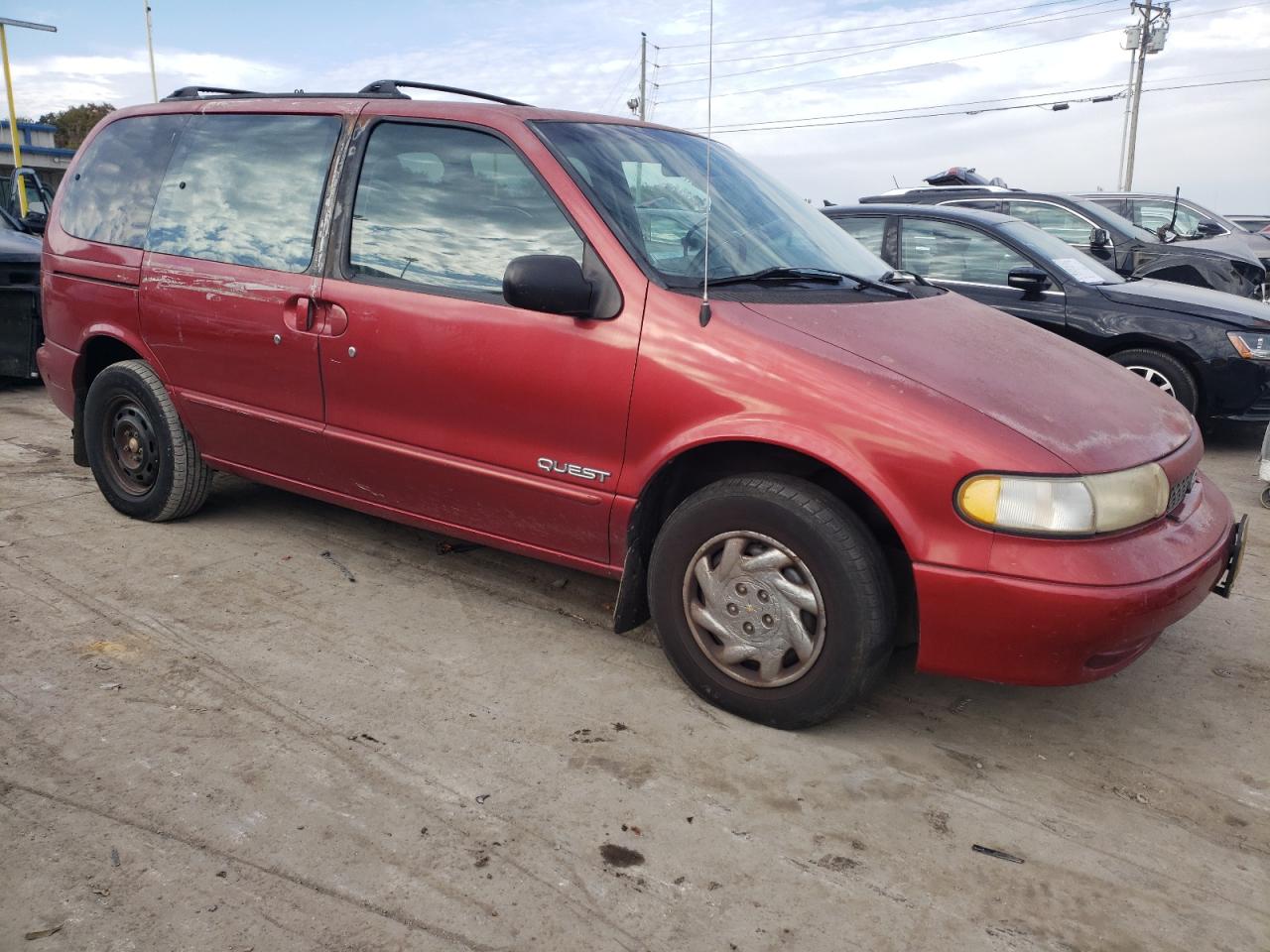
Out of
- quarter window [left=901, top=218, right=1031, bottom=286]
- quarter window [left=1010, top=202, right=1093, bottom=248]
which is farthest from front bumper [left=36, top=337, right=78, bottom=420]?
quarter window [left=1010, top=202, right=1093, bottom=248]

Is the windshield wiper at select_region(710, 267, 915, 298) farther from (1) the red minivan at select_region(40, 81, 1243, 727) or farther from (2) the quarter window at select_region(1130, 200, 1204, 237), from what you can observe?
(2) the quarter window at select_region(1130, 200, 1204, 237)

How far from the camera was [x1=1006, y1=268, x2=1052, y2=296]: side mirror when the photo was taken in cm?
635

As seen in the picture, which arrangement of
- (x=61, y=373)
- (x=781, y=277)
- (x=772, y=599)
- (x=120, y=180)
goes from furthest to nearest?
1. (x=61, y=373)
2. (x=120, y=180)
3. (x=781, y=277)
4. (x=772, y=599)

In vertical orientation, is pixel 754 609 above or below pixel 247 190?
below

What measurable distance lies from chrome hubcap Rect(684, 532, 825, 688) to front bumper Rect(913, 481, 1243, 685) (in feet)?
1.02

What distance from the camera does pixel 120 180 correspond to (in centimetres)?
446

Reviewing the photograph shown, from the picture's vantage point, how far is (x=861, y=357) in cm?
285

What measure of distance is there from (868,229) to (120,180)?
463 centimetres

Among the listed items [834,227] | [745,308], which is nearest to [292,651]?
[745,308]

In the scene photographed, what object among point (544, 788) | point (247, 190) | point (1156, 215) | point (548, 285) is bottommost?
point (544, 788)

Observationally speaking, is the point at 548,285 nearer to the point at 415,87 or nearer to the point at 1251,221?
the point at 415,87

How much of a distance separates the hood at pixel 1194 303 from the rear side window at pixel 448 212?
15.4 ft

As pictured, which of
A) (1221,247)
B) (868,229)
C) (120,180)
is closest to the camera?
(120,180)

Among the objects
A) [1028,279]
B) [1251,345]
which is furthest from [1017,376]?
[1251,345]
